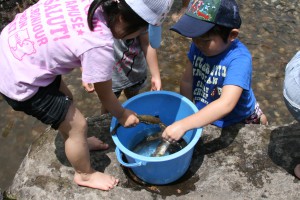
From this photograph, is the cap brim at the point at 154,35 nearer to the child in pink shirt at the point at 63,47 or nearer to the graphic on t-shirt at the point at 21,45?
the child in pink shirt at the point at 63,47

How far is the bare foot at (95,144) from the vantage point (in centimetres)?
215

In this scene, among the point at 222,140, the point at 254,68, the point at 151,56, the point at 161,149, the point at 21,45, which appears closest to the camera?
the point at 21,45

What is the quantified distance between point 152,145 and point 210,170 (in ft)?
1.33

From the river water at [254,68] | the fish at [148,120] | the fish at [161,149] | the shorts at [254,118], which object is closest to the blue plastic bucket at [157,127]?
the fish at [148,120]

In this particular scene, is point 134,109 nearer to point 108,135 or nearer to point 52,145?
point 108,135

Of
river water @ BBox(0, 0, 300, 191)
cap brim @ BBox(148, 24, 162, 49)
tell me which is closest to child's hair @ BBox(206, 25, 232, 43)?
cap brim @ BBox(148, 24, 162, 49)

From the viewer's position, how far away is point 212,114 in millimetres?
1853

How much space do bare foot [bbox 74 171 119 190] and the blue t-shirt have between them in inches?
30.0

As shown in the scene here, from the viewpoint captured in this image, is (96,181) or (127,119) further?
(96,181)

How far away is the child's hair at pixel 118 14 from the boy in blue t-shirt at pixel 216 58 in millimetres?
398

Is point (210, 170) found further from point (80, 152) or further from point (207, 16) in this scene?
point (207, 16)

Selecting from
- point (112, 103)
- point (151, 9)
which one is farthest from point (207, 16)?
point (112, 103)

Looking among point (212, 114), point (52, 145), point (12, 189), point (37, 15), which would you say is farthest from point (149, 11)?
point (12, 189)

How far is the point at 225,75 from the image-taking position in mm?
2018
